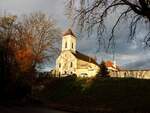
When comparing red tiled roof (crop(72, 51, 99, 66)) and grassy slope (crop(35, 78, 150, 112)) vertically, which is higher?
red tiled roof (crop(72, 51, 99, 66))

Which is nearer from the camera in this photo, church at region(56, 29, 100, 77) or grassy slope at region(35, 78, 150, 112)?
grassy slope at region(35, 78, 150, 112)

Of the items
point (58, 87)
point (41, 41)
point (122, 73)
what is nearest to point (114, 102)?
point (58, 87)

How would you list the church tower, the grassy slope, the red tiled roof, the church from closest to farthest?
the grassy slope → the church → the red tiled roof → the church tower

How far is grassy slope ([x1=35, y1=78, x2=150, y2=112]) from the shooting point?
4413 centimetres

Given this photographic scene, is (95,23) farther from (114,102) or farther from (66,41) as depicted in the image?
(66,41)

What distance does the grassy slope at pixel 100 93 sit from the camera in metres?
44.1

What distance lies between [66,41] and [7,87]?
98574mm

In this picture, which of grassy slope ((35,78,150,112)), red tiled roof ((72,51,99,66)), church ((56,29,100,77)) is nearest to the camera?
grassy slope ((35,78,150,112))

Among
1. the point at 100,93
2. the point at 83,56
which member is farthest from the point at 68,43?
the point at 100,93

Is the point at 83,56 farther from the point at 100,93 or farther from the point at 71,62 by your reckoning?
the point at 100,93

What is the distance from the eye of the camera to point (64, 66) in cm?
12306

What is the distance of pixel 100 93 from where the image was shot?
52.7 m

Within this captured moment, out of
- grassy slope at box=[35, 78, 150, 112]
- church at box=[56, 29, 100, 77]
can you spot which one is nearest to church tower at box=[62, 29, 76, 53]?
church at box=[56, 29, 100, 77]

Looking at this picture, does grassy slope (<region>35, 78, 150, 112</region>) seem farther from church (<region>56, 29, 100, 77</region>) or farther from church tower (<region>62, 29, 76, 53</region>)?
church tower (<region>62, 29, 76, 53</region>)
